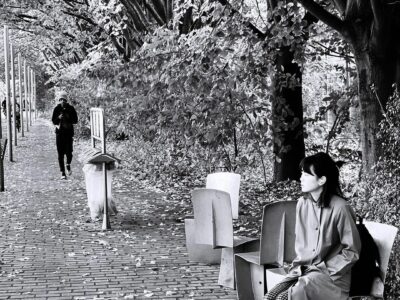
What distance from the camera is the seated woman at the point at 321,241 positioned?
430cm

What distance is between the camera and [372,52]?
8.00m

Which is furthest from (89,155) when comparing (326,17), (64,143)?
(64,143)

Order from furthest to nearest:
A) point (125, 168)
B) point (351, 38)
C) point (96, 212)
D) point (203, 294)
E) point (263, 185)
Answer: point (125, 168)
point (263, 185)
point (96, 212)
point (351, 38)
point (203, 294)

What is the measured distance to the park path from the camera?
6441 millimetres

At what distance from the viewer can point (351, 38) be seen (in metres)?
8.23

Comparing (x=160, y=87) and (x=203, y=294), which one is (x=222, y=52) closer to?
(x=160, y=87)

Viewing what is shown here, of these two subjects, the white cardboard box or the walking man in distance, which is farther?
the walking man in distance

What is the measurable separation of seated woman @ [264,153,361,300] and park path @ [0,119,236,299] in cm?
186

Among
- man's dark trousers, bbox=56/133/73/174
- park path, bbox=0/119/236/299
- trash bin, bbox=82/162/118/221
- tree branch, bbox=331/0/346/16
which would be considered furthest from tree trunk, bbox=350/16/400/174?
man's dark trousers, bbox=56/133/73/174

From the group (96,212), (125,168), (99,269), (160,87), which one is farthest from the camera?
(125,168)

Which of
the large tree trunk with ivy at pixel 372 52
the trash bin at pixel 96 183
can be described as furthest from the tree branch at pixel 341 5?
the trash bin at pixel 96 183

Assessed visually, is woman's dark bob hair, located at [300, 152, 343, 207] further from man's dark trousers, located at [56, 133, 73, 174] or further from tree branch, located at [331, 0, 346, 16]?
man's dark trousers, located at [56, 133, 73, 174]

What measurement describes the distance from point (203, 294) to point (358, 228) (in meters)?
A: 2.29

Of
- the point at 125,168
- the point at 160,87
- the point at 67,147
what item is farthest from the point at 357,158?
the point at 125,168
